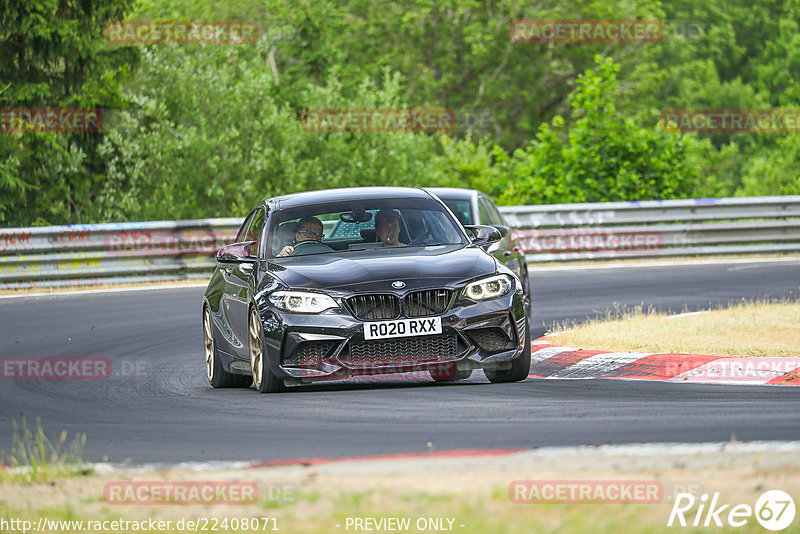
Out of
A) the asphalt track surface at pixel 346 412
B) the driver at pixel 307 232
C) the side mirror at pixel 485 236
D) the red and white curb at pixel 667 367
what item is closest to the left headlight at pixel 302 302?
the asphalt track surface at pixel 346 412

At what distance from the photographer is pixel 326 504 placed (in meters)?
5.62

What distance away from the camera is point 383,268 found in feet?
32.0

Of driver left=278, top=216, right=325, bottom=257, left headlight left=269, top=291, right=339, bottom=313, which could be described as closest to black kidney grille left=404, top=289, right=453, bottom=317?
A: left headlight left=269, top=291, right=339, bottom=313

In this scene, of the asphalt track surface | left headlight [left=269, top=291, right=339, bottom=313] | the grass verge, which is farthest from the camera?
left headlight [left=269, top=291, right=339, bottom=313]

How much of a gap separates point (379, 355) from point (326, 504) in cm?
382

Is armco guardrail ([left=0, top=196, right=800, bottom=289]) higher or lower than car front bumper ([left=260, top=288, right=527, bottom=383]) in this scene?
lower

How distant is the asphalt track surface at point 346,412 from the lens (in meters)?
7.30

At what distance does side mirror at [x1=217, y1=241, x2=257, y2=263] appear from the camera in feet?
35.1

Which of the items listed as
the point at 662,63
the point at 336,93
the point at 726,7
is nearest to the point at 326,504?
the point at 336,93

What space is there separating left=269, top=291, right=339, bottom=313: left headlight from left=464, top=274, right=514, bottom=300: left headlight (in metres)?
0.92

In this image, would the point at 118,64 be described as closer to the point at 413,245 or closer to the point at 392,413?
the point at 413,245

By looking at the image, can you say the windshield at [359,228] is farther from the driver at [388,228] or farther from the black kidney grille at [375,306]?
the black kidney grille at [375,306]

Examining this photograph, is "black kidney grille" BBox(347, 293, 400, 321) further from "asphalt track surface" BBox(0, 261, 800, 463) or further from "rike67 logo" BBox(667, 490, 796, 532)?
"rike67 logo" BBox(667, 490, 796, 532)

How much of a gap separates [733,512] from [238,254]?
20.1 ft
